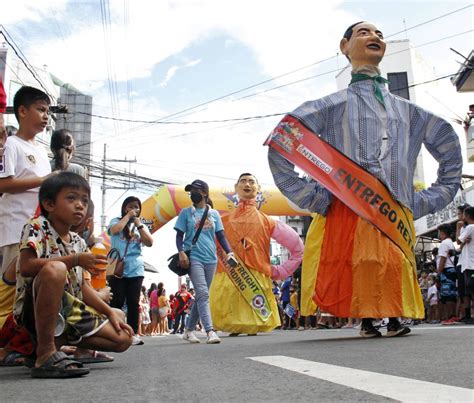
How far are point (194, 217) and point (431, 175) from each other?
25.7 meters

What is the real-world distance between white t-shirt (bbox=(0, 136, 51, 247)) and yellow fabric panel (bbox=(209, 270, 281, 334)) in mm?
4585

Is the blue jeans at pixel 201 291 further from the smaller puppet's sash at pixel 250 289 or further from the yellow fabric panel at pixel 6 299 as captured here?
the yellow fabric panel at pixel 6 299

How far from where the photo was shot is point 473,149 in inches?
861

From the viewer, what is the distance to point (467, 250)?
8484 millimetres

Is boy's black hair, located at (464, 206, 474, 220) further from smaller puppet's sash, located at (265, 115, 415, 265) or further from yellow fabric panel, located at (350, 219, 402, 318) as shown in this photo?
yellow fabric panel, located at (350, 219, 402, 318)

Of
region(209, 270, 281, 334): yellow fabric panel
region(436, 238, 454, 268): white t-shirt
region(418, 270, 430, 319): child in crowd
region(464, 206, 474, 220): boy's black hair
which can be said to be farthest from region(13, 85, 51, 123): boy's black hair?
region(418, 270, 430, 319): child in crowd

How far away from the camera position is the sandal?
241 centimetres

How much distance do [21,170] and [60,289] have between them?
1.22m

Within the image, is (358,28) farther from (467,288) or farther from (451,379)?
(467,288)

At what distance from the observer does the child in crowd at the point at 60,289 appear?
2.55m

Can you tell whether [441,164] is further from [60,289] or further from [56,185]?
[60,289]

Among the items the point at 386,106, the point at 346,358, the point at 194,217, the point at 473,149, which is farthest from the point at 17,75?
the point at 346,358

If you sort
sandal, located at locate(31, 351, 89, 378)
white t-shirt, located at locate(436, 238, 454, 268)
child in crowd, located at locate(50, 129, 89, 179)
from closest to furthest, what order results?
sandal, located at locate(31, 351, 89, 378), child in crowd, located at locate(50, 129, 89, 179), white t-shirt, located at locate(436, 238, 454, 268)

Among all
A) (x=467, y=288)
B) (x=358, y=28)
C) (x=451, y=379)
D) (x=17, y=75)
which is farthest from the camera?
(x=17, y=75)
